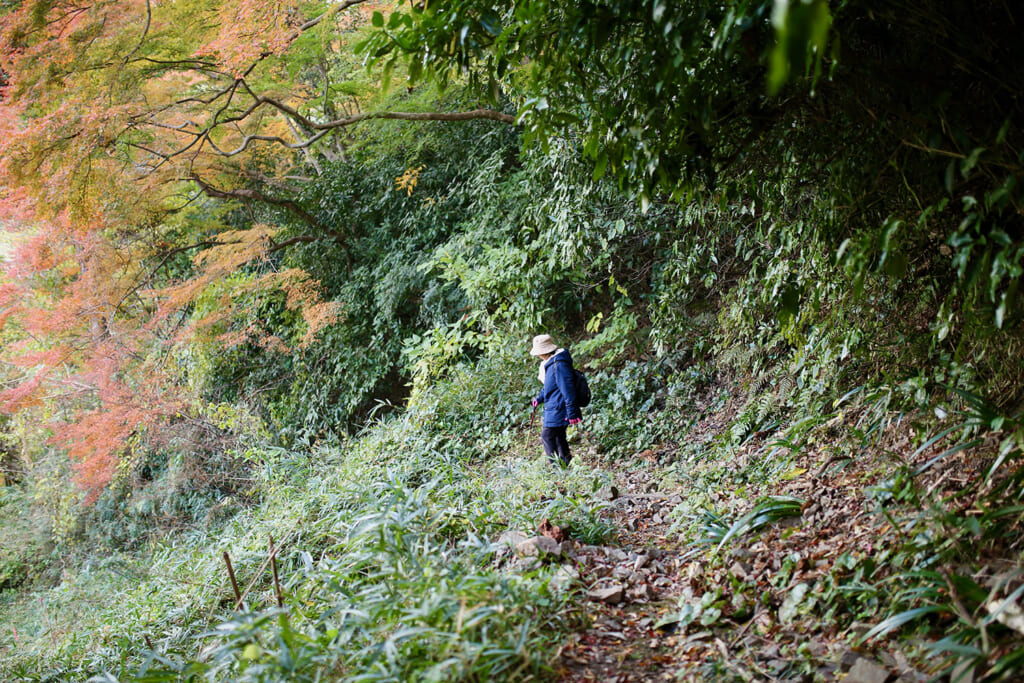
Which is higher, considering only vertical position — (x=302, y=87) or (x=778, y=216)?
(x=302, y=87)

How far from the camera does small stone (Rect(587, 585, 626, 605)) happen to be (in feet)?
9.94

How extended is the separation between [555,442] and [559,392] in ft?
1.52

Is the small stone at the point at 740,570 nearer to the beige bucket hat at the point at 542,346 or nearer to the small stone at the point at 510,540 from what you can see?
the small stone at the point at 510,540

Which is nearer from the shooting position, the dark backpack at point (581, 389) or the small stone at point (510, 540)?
the small stone at point (510, 540)

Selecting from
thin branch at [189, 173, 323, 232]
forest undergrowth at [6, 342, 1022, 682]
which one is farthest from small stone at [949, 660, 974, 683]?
thin branch at [189, 173, 323, 232]

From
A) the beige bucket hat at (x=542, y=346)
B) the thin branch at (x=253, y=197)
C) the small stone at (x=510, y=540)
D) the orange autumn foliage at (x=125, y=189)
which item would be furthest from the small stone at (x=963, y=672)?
the thin branch at (x=253, y=197)

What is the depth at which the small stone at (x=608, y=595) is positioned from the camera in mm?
3029

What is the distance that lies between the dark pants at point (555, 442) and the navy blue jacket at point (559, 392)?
0.07m

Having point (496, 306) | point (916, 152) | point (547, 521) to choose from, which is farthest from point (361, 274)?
point (916, 152)

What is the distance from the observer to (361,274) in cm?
1033

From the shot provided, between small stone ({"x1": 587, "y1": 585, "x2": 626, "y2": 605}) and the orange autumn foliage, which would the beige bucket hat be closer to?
small stone ({"x1": 587, "y1": 585, "x2": 626, "y2": 605})

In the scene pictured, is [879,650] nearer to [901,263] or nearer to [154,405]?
[901,263]

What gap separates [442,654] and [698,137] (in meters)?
2.39

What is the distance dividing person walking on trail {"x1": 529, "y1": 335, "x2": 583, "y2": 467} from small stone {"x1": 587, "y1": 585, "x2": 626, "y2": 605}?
263cm
